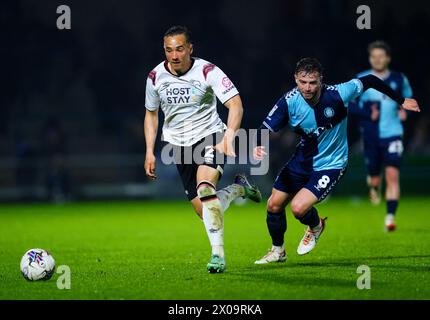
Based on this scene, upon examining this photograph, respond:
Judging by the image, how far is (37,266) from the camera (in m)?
8.12

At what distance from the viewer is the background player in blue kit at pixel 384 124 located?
13.2 metres

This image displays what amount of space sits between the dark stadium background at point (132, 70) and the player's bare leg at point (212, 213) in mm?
14056

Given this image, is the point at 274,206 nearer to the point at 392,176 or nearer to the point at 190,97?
the point at 190,97

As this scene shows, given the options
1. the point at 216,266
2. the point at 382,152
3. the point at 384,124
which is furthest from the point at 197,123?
the point at 382,152

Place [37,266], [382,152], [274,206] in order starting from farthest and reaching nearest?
[382,152], [274,206], [37,266]

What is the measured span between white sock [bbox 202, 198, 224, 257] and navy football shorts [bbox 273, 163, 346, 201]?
3.55 feet

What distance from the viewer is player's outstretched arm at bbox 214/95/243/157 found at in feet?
27.2

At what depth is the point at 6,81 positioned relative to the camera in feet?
83.6

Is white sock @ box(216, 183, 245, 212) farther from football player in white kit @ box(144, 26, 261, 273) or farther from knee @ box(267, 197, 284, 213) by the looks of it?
knee @ box(267, 197, 284, 213)

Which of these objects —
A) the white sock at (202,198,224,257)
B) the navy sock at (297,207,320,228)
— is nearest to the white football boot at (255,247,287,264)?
the navy sock at (297,207,320,228)

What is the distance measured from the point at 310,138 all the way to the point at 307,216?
2.88 feet

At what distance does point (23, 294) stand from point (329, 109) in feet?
12.0

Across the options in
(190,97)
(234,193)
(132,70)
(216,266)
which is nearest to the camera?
(216,266)
